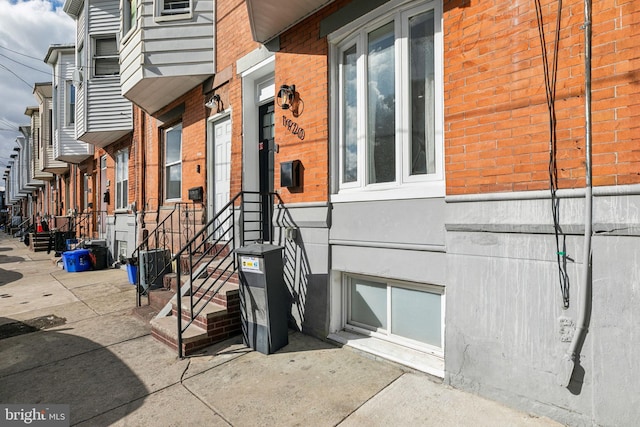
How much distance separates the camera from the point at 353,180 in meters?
4.23

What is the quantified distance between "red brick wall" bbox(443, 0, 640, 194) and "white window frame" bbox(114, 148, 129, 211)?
1017cm

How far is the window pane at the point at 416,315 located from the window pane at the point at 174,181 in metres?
5.86

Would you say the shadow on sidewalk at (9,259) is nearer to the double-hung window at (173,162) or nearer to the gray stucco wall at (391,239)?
the double-hung window at (173,162)

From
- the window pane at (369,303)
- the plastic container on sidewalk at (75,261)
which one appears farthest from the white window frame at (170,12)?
the plastic container on sidewalk at (75,261)

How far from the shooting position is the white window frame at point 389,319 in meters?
3.47

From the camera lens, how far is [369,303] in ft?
13.5

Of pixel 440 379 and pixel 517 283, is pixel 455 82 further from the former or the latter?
pixel 440 379

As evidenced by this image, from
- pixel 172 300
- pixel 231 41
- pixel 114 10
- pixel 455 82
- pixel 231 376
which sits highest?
pixel 114 10

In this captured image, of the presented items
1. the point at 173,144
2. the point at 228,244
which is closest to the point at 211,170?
the point at 228,244

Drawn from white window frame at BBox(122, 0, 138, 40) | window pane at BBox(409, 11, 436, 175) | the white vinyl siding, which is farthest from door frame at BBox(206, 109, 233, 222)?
window pane at BBox(409, 11, 436, 175)

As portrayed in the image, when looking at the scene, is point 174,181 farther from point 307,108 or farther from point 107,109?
point 307,108

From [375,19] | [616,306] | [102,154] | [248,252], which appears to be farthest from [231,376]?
[102,154]

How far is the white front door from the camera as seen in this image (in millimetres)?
6438

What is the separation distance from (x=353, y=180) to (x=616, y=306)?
2.69 meters
